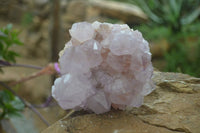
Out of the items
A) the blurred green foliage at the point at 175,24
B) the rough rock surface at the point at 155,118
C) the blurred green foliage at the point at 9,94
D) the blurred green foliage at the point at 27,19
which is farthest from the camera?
the blurred green foliage at the point at 27,19

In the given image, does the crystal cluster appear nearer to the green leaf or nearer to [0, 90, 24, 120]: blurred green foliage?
[0, 90, 24, 120]: blurred green foliage

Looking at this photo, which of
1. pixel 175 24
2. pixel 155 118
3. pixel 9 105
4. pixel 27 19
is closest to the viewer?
pixel 155 118

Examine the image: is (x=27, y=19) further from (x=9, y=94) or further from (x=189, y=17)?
(x=9, y=94)

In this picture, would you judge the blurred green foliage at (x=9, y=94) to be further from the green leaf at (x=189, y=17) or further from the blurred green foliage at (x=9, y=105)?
the green leaf at (x=189, y=17)

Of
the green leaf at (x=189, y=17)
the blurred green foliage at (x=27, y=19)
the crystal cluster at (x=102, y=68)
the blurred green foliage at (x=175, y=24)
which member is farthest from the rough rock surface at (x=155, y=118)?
the blurred green foliage at (x=27, y=19)

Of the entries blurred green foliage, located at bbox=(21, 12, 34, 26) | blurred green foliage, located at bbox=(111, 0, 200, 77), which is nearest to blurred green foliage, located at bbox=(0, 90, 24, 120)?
blurred green foliage, located at bbox=(111, 0, 200, 77)

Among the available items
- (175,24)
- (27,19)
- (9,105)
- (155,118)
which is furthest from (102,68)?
(27,19)
